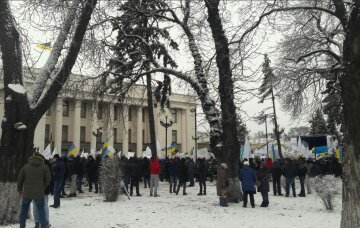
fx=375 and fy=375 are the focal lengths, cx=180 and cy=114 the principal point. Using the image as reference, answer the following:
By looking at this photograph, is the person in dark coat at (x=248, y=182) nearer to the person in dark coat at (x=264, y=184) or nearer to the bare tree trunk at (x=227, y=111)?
the person in dark coat at (x=264, y=184)

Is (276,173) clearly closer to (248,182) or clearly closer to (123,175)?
(248,182)

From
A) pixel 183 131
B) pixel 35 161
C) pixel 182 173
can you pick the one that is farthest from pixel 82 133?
pixel 35 161

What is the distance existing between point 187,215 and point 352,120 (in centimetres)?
598

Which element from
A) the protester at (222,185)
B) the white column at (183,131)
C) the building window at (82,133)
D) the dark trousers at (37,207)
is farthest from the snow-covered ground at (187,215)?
the white column at (183,131)

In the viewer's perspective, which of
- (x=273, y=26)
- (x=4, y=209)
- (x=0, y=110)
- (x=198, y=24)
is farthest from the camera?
(x=0, y=110)

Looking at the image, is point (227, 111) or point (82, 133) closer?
point (227, 111)

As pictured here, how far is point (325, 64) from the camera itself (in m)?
19.8

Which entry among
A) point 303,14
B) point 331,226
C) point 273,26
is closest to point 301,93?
point 303,14

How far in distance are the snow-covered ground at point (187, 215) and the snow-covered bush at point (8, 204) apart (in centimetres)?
47

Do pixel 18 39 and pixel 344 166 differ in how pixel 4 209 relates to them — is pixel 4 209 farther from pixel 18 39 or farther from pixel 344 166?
pixel 344 166

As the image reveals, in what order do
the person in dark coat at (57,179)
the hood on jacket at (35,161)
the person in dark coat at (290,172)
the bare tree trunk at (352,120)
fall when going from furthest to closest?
1. the person in dark coat at (290,172)
2. the person in dark coat at (57,179)
3. the hood on jacket at (35,161)
4. the bare tree trunk at (352,120)

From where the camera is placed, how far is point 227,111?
13.6m

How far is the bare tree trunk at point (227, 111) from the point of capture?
13602 millimetres

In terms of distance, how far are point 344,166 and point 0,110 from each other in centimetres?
4989
